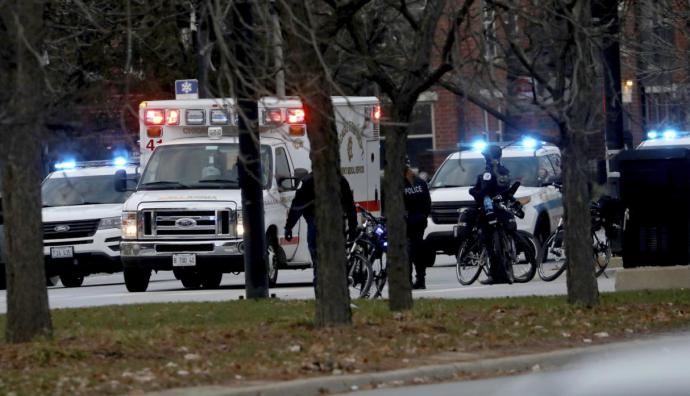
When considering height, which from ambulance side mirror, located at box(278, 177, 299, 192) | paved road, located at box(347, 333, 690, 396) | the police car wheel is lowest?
the police car wheel

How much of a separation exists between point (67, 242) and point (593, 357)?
15192 mm

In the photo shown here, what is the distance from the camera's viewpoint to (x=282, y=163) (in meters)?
24.0

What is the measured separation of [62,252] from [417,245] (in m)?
7.30

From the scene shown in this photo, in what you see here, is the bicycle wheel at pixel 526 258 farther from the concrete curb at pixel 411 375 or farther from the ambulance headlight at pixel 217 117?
the concrete curb at pixel 411 375

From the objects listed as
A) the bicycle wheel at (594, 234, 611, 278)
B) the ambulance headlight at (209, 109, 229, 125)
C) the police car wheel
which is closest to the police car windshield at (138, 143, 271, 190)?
the ambulance headlight at (209, 109, 229, 125)

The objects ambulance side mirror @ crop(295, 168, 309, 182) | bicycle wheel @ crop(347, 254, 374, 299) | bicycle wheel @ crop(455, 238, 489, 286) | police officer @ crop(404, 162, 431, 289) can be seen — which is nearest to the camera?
bicycle wheel @ crop(347, 254, 374, 299)

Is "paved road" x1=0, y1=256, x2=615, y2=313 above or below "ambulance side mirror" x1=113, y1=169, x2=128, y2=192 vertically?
below

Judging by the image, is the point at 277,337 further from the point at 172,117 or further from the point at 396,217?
the point at 172,117

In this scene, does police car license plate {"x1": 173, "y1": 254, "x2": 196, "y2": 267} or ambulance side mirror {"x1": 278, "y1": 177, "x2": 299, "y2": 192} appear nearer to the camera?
police car license plate {"x1": 173, "y1": 254, "x2": 196, "y2": 267}

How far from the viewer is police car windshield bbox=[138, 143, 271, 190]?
77.7 feet

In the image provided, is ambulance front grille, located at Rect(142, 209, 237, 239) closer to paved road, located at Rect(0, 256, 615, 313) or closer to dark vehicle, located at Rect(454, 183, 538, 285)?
paved road, located at Rect(0, 256, 615, 313)

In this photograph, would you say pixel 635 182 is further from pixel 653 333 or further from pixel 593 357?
pixel 593 357

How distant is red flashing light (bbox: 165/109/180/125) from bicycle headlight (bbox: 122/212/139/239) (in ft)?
6.31

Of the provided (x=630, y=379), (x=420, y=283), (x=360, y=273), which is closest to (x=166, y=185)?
(x=420, y=283)
